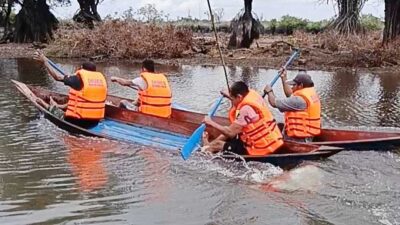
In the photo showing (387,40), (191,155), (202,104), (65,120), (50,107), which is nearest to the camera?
(191,155)

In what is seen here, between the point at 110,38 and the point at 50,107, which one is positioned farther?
the point at 110,38

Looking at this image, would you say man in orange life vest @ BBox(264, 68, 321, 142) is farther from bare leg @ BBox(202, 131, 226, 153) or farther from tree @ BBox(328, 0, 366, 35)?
tree @ BBox(328, 0, 366, 35)

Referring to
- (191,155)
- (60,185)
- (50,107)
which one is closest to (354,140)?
(191,155)

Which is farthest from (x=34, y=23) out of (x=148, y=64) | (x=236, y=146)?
(x=236, y=146)

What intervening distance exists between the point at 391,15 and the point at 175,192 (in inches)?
809

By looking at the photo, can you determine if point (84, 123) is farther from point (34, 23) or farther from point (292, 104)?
point (34, 23)

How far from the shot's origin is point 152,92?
1318 cm

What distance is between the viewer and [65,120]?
1345 centimetres

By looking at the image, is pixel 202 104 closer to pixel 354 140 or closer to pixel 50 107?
pixel 50 107

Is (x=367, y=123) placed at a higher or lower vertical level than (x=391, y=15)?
lower

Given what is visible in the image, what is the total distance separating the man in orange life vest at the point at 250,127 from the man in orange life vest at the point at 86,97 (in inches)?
133

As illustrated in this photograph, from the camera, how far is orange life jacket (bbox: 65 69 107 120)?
1310cm

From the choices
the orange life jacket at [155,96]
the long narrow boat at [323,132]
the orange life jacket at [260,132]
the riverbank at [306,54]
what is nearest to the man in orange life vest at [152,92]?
the orange life jacket at [155,96]

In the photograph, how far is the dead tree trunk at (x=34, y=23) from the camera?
42.6 meters
